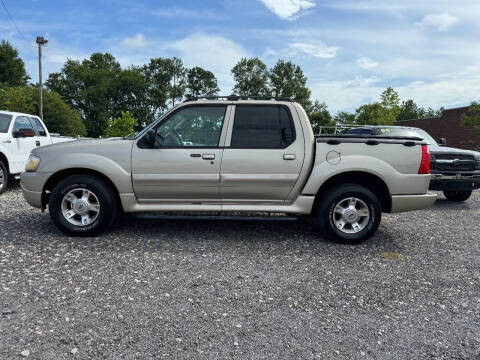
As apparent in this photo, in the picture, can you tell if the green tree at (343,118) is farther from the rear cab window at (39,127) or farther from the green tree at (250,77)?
the rear cab window at (39,127)

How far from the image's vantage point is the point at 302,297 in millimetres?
3148

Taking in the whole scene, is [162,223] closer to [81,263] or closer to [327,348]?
[81,263]

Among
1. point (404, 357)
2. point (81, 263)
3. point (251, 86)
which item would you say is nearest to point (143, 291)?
point (81, 263)

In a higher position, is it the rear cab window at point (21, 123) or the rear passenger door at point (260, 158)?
the rear cab window at point (21, 123)

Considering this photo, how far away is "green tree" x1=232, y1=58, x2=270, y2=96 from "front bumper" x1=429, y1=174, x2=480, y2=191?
57.3m

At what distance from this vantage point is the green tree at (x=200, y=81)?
64.8m

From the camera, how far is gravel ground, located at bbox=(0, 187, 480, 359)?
2.40 meters

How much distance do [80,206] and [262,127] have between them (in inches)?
104

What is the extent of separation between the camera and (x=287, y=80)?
63906 millimetres

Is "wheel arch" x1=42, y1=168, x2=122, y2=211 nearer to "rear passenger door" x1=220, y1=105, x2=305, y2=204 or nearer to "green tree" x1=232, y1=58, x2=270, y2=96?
"rear passenger door" x1=220, y1=105, x2=305, y2=204

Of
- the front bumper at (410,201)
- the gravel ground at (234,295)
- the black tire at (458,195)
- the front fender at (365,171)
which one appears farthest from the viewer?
the black tire at (458,195)

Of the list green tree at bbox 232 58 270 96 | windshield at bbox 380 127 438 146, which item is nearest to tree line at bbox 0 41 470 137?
green tree at bbox 232 58 270 96

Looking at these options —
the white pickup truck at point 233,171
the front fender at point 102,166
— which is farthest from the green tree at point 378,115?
the front fender at point 102,166

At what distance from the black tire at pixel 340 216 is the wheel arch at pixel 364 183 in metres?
0.11
